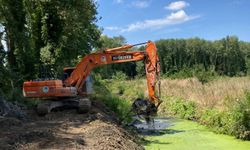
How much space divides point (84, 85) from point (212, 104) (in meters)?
7.70

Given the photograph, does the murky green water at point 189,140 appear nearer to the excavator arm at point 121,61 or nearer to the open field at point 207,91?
the excavator arm at point 121,61

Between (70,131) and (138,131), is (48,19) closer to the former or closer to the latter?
(138,131)

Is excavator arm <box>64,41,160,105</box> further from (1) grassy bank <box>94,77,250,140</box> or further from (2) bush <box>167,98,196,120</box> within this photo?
(2) bush <box>167,98,196,120</box>

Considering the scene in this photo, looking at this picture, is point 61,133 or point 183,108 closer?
point 61,133

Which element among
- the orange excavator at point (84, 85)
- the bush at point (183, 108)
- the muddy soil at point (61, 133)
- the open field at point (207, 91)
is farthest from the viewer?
the bush at point (183, 108)

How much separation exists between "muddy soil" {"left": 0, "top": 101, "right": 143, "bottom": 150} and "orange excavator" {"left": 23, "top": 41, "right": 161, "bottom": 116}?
796 mm

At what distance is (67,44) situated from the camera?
27906 millimetres

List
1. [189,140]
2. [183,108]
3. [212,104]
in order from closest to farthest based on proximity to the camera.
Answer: [189,140] → [212,104] → [183,108]

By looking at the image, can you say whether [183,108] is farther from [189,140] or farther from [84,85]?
[189,140]

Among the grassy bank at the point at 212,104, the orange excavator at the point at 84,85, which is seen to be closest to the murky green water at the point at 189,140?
the grassy bank at the point at 212,104

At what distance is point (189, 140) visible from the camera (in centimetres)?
1625

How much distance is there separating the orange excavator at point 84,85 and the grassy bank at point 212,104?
122 inches

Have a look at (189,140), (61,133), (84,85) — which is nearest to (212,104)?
(189,140)

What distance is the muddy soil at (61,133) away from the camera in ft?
34.5
